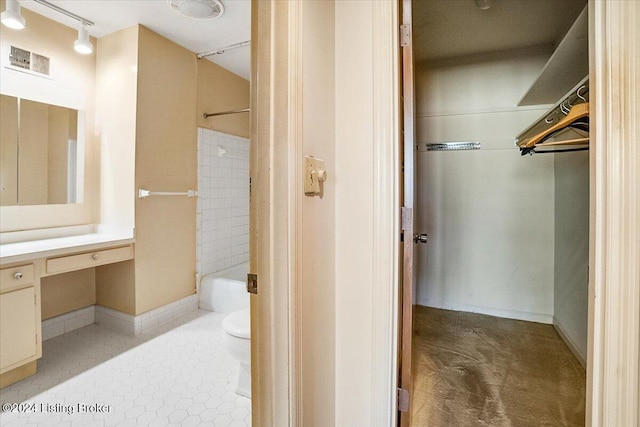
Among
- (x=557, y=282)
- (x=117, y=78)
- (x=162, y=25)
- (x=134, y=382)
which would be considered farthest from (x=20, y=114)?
(x=557, y=282)

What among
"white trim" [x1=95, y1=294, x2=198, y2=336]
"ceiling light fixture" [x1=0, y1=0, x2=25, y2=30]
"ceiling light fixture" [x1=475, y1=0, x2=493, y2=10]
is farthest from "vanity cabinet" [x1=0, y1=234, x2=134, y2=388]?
"ceiling light fixture" [x1=475, y1=0, x2=493, y2=10]

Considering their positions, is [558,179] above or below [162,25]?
below

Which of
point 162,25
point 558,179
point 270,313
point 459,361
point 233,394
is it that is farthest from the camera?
point 558,179

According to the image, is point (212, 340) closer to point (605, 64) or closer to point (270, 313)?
point (270, 313)

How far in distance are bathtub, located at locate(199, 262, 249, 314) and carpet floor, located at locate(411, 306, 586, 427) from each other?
4.93ft

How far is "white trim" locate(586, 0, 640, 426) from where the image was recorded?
0.91 m

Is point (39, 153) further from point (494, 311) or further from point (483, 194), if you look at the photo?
point (494, 311)

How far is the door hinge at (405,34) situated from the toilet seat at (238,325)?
156cm

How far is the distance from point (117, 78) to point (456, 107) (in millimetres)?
2929

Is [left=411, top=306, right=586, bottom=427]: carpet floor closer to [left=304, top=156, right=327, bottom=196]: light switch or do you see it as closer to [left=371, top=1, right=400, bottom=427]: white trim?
[left=371, top=1, right=400, bottom=427]: white trim

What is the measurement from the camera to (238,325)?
5.82ft

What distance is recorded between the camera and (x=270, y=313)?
34.6 inches

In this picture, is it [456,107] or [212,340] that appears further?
[456,107]

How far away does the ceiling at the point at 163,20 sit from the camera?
2121 millimetres
